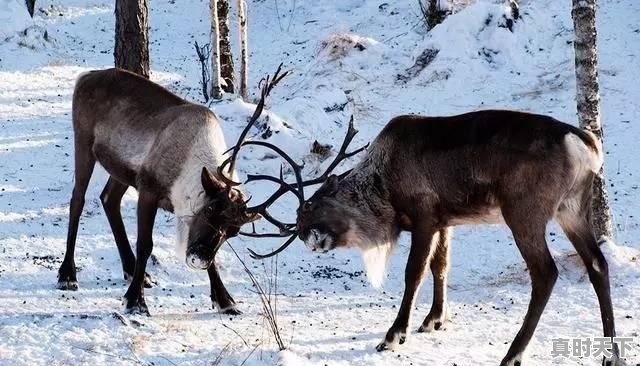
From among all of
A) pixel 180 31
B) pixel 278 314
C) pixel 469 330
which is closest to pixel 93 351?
pixel 278 314

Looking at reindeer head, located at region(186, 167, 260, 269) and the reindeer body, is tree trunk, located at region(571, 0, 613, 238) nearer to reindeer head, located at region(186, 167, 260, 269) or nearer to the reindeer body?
the reindeer body

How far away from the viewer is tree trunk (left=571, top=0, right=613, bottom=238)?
7031 mm

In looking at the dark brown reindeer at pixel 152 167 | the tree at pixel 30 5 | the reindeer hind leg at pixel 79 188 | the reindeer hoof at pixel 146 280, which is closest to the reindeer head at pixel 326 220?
the dark brown reindeer at pixel 152 167

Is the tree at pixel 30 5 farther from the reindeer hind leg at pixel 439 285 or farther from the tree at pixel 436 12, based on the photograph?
the reindeer hind leg at pixel 439 285

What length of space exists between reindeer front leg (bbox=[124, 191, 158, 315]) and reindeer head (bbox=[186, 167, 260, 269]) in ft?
1.53

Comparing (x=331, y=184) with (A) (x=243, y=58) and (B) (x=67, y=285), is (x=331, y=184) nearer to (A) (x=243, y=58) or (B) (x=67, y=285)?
(B) (x=67, y=285)

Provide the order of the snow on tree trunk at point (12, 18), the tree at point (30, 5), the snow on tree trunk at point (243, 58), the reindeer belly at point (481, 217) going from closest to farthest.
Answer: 1. the reindeer belly at point (481, 217)
2. the snow on tree trunk at point (243, 58)
3. the snow on tree trunk at point (12, 18)
4. the tree at point (30, 5)

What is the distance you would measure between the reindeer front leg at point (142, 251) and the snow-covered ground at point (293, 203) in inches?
6.1

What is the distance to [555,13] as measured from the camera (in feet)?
43.6

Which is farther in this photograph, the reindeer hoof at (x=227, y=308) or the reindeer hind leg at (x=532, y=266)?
the reindeer hoof at (x=227, y=308)

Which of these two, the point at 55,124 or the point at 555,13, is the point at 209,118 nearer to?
the point at 55,124

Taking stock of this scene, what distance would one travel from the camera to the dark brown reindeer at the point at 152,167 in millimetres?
5281

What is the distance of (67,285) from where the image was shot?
604 cm

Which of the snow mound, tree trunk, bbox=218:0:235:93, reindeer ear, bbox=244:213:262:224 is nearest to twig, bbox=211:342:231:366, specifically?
reindeer ear, bbox=244:213:262:224
